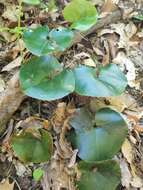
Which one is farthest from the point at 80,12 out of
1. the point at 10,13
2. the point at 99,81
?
the point at 10,13

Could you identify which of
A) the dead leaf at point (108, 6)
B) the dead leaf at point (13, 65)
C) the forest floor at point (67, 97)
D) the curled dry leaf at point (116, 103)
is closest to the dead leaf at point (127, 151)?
the forest floor at point (67, 97)

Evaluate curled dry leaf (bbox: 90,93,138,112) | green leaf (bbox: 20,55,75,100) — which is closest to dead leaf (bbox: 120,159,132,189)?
curled dry leaf (bbox: 90,93,138,112)

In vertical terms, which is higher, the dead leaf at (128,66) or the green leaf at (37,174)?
the dead leaf at (128,66)

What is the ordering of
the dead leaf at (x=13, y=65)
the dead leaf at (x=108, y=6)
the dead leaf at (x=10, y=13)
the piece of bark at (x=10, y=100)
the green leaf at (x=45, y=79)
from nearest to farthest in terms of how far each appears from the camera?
the green leaf at (x=45, y=79) < the piece of bark at (x=10, y=100) < the dead leaf at (x=13, y=65) < the dead leaf at (x=10, y=13) < the dead leaf at (x=108, y=6)

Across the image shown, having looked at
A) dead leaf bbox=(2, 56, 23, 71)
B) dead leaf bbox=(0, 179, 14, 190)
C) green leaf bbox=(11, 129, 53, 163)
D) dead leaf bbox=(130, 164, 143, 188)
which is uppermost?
dead leaf bbox=(2, 56, 23, 71)

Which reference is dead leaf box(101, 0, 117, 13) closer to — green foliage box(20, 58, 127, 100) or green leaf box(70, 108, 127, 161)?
green foliage box(20, 58, 127, 100)

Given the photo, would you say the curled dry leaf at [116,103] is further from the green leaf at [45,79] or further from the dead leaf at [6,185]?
the dead leaf at [6,185]

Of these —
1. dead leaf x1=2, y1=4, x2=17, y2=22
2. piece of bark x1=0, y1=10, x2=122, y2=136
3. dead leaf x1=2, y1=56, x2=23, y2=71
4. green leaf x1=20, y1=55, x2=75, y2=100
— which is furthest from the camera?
dead leaf x1=2, y1=4, x2=17, y2=22

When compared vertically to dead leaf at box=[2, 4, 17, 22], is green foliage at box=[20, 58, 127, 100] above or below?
below

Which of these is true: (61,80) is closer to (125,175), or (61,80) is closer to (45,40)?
(45,40)
